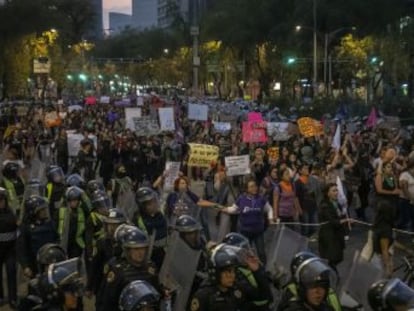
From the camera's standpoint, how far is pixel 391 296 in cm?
527

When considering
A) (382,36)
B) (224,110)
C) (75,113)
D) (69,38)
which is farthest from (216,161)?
(69,38)

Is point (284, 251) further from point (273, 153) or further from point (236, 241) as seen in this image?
point (273, 153)

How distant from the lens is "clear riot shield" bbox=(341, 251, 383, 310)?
21.5 feet

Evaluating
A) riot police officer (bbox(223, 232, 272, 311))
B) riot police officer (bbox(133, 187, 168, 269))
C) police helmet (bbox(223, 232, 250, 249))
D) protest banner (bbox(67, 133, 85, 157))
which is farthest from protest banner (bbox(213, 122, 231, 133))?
riot police officer (bbox(223, 232, 272, 311))

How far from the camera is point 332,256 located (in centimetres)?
980

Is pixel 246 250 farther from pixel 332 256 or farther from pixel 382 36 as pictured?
pixel 382 36

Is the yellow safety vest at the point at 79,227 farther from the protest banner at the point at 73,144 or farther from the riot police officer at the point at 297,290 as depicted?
the protest banner at the point at 73,144

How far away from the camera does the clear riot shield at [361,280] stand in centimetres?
655

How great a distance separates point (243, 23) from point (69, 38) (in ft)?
90.4

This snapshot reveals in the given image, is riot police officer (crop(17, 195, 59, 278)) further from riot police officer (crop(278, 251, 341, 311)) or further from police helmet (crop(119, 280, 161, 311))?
police helmet (crop(119, 280, 161, 311))

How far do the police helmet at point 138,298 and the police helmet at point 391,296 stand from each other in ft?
4.53

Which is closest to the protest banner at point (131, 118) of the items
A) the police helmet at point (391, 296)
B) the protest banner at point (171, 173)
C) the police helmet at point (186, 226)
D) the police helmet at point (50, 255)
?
the protest banner at point (171, 173)

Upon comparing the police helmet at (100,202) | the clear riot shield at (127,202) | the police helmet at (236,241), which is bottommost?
the clear riot shield at (127,202)

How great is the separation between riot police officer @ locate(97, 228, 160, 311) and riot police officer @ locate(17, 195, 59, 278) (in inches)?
96.2
